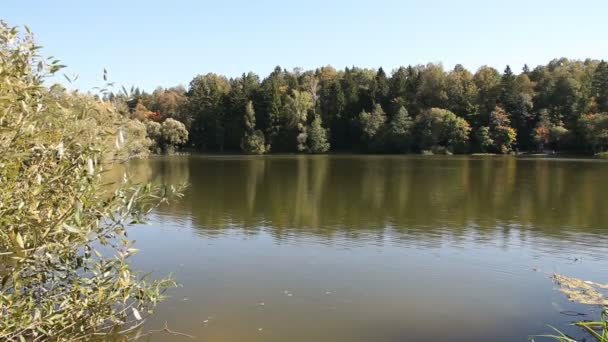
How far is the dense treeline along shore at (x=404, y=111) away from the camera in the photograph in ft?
245

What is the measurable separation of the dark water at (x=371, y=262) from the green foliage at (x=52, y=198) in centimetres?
257

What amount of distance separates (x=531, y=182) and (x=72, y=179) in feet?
103

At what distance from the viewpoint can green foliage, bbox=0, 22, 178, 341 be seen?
452 centimetres

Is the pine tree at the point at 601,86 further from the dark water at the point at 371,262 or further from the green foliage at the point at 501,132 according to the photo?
the dark water at the point at 371,262

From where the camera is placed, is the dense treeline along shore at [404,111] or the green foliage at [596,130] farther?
the dense treeline along shore at [404,111]

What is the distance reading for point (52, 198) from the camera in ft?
17.1

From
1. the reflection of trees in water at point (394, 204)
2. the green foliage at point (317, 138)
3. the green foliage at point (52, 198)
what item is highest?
the green foliage at point (317, 138)

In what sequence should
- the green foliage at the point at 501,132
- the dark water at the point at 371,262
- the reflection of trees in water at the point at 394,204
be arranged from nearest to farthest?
the dark water at the point at 371,262, the reflection of trees in water at the point at 394,204, the green foliage at the point at 501,132

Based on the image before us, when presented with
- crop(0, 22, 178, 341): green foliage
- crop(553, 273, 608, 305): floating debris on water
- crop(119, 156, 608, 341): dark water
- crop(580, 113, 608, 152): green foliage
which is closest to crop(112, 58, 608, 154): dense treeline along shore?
crop(580, 113, 608, 152): green foliage

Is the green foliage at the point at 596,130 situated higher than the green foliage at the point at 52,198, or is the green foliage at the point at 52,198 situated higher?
the green foliage at the point at 596,130

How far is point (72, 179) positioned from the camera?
5.30 m

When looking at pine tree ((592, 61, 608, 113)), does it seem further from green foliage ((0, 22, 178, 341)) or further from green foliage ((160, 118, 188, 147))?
green foliage ((0, 22, 178, 341))

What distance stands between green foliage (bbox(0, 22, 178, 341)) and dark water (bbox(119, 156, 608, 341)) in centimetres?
257

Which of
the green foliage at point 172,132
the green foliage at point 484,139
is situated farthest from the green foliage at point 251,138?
the green foliage at point 484,139
